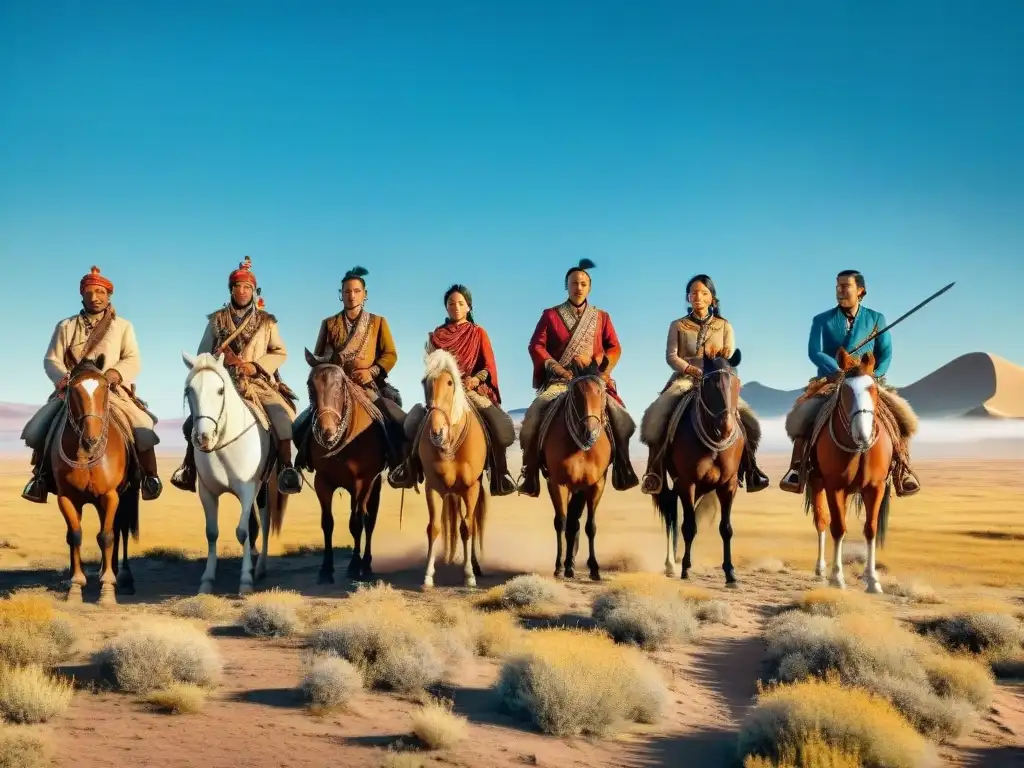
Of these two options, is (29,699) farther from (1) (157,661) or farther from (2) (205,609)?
(2) (205,609)

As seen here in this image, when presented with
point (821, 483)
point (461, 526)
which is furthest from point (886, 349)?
point (461, 526)

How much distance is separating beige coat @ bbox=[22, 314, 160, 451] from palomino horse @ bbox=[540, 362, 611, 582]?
17.5ft

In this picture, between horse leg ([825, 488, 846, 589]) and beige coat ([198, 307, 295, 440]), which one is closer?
horse leg ([825, 488, 846, 589])

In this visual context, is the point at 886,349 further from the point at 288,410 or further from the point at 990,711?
the point at 288,410

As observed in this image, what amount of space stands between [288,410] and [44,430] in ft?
10.0

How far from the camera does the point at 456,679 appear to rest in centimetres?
675

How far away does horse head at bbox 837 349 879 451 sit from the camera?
993 cm

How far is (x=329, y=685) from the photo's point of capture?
6.04 metres

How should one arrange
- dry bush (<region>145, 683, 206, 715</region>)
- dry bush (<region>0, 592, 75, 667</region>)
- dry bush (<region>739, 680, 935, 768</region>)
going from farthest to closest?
dry bush (<region>0, 592, 75, 667</region>) → dry bush (<region>145, 683, 206, 715</region>) → dry bush (<region>739, 680, 935, 768</region>)

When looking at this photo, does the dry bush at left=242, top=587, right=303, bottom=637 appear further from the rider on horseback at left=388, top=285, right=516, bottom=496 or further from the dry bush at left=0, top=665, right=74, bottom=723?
the rider on horseback at left=388, top=285, right=516, bottom=496

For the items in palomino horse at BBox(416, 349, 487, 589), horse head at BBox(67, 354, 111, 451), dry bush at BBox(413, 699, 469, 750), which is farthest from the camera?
palomino horse at BBox(416, 349, 487, 589)

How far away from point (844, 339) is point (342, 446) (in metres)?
6.91

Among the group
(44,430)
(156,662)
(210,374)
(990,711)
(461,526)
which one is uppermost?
(210,374)

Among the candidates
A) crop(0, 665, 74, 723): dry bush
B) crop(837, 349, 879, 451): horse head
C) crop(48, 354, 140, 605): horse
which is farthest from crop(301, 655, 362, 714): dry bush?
crop(837, 349, 879, 451): horse head
